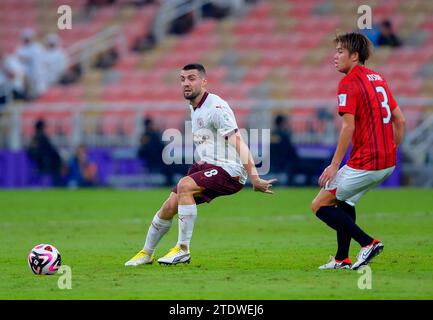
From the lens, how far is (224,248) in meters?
13.2

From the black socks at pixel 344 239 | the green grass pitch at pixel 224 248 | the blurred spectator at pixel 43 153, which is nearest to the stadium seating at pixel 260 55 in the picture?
the blurred spectator at pixel 43 153

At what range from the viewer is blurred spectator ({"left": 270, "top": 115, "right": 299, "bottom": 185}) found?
26.7 metres

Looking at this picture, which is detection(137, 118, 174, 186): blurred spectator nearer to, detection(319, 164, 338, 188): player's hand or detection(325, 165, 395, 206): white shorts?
detection(325, 165, 395, 206): white shorts

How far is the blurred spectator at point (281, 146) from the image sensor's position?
26.7 metres

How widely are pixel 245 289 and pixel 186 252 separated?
6.70 feet

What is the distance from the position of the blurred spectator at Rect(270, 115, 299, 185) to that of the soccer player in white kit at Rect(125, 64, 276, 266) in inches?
611

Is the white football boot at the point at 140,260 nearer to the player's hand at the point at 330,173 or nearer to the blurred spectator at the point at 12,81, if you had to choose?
the player's hand at the point at 330,173

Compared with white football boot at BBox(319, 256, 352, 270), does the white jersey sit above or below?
above

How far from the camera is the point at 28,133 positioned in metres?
29.7

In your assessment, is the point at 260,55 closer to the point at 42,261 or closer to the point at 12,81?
the point at 12,81

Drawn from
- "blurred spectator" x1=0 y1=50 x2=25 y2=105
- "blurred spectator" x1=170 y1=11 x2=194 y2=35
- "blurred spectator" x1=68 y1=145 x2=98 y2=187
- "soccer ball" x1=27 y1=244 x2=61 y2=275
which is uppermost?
"blurred spectator" x1=170 y1=11 x2=194 y2=35

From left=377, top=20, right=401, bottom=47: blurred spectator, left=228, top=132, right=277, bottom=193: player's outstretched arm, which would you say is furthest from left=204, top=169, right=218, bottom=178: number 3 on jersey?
left=377, top=20, right=401, bottom=47: blurred spectator

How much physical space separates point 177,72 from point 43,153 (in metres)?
6.42
